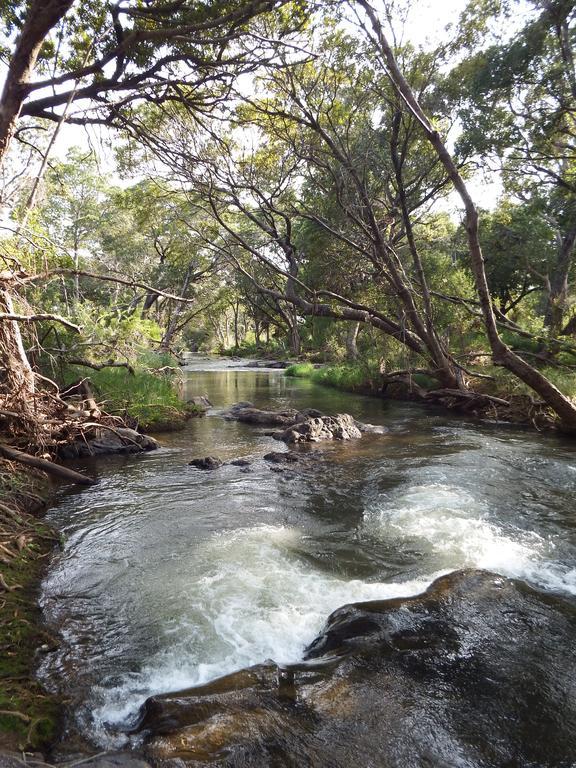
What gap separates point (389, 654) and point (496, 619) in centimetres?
119

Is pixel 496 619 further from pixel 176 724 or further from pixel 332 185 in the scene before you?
pixel 332 185

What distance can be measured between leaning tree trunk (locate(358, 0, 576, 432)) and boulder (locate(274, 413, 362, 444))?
14.0ft

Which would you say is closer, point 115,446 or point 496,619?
point 496,619

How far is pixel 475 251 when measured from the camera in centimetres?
A: 883

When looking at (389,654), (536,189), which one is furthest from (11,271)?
(536,189)

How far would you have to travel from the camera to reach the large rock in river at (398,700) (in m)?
2.71

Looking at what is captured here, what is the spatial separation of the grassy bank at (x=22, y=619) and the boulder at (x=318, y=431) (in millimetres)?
6540

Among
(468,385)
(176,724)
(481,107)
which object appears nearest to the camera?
(176,724)

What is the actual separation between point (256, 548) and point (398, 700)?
9.50 ft

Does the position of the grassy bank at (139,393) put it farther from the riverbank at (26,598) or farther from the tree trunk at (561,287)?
the tree trunk at (561,287)

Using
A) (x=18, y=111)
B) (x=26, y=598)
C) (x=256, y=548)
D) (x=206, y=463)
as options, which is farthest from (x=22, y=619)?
(x=18, y=111)

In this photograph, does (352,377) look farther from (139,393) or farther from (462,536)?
A: (462,536)

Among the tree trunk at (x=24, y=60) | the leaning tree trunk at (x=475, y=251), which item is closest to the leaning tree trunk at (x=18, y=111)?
the tree trunk at (x=24, y=60)

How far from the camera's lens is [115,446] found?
10.8 meters
